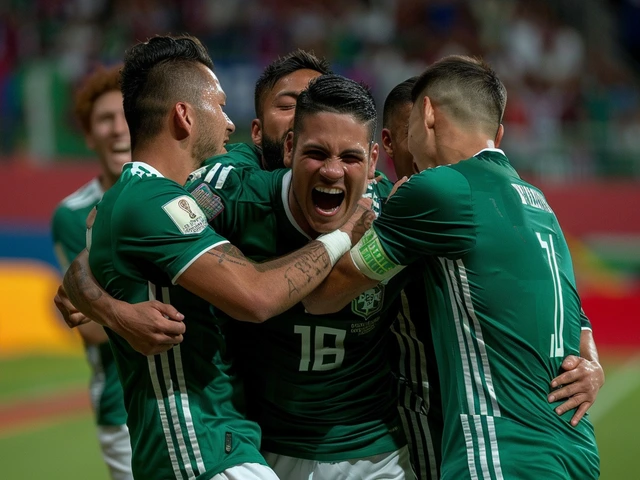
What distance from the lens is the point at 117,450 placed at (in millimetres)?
6477

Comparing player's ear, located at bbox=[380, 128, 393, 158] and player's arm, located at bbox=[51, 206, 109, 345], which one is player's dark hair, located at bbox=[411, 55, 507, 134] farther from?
player's arm, located at bbox=[51, 206, 109, 345]

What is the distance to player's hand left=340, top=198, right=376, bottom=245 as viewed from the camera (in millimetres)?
4312

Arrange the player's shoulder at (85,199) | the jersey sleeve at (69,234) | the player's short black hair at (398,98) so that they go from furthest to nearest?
the player's shoulder at (85,199) → the jersey sleeve at (69,234) → the player's short black hair at (398,98)

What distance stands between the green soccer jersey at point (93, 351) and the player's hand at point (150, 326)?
8.33ft

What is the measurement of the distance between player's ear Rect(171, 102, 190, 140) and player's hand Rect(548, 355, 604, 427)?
1991mm

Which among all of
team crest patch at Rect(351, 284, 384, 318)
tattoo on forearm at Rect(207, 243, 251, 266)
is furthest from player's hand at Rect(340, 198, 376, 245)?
tattoo on forearm at Rect(207, 243, 251, 266)

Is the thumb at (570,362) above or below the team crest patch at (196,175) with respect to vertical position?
below

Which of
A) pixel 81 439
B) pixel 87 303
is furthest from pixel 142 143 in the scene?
pixel 81 439

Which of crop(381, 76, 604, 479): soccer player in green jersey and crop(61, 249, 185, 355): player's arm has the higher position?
crop(61, 249, 185, 355): player's arm

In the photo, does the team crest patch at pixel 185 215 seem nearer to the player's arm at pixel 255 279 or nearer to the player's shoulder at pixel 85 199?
the player's arm at pixel 255 279

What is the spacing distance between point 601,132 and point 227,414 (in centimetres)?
1293

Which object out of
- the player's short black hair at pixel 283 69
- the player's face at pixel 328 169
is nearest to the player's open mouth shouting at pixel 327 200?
the player's face at pixel 328 169

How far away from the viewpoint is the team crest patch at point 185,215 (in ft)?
13.2

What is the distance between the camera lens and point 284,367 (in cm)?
451
